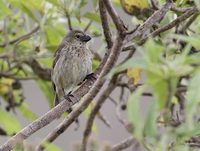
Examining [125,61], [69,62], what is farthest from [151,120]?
[69,62]

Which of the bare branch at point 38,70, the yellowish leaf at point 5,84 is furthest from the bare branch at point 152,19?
the yellowish leaf at point 5,84

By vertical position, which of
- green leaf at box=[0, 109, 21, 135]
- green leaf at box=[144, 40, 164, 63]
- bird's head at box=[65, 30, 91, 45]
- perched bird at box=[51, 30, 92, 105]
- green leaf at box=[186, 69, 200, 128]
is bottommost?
perched bird at box=[51, 30, 92, 105]

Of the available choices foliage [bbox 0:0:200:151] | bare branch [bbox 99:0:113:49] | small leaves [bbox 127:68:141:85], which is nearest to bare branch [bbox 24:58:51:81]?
foliage [bbox 0:0:200:151]

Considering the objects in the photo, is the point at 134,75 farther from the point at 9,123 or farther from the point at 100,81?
the point at 9,123

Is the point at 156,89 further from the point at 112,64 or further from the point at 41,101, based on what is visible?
the point at 41,101

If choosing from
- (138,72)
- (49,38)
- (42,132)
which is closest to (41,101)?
(42,132)

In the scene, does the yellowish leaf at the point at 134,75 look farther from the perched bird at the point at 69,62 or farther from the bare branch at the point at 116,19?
the perched bird at the point at 69,62

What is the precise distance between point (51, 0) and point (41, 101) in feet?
13.2

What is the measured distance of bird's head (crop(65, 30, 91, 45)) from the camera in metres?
4.65

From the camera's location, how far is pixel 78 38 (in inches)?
190

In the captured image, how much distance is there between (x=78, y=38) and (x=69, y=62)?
0.23 metres

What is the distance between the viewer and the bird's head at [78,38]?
4.65 metres

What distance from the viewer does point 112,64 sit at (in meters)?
2.16

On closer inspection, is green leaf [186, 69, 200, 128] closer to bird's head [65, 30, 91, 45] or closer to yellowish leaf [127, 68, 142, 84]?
yellowish leaf [127, 68, 142, 84]
